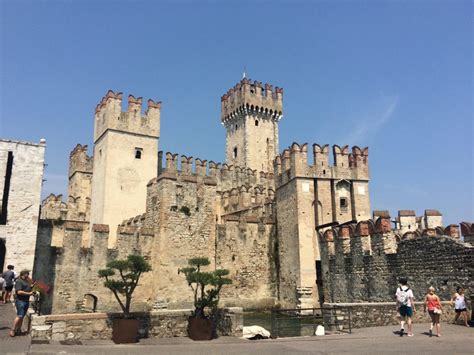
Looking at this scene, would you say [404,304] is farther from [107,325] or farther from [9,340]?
[9,340]

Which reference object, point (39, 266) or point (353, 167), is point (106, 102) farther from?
point (353, 167)

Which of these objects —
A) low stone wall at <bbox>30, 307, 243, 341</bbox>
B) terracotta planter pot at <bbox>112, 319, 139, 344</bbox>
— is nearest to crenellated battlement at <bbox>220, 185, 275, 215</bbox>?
low stone wall at <bbox>30, 307, 243, 341</bbox>

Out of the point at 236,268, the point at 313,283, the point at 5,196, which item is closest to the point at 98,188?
the point at 5,196

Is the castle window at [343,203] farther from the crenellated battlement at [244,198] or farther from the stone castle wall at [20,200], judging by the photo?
the stone castle wall at [20,200]

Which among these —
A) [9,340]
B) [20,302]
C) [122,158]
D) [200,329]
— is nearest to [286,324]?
[200,329]

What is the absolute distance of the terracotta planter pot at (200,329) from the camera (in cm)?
1364

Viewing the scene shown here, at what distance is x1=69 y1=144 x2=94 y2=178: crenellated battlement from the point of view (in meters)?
35.3

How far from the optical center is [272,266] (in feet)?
93.7

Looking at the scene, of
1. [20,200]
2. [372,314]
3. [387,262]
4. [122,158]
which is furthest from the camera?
[122,158]

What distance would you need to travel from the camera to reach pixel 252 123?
52.0 m

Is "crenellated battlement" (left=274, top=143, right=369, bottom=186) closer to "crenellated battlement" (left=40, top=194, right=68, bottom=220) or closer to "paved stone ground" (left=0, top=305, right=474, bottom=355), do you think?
"paved stone ground" (left=0, top=305, right=474, bottom=355)

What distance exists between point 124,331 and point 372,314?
27.9 feet

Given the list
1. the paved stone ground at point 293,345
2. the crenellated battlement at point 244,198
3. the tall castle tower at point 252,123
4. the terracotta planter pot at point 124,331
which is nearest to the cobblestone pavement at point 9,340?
the paved stone ground at point 293,345

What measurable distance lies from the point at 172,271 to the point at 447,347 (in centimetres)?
1558
